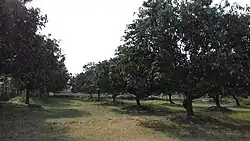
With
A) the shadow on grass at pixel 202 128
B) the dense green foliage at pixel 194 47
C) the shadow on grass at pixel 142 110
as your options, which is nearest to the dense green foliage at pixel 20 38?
the dense green foliage at pixel 194 47

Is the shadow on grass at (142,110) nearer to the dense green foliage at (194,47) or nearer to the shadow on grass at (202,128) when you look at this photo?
the shadow on grass at (202,128)

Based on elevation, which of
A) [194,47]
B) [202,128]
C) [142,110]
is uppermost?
[194,47]

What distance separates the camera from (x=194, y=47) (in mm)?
22031

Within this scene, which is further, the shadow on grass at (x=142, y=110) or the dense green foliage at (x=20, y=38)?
the shadow on grass at (x=142, y=110)

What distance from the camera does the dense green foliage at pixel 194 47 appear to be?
21203mm

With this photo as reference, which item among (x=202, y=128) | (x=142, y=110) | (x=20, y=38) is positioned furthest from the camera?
(x=142, y=110)

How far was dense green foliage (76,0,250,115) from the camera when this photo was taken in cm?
2120

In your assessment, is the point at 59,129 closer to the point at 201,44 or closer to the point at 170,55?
the point at 170,55

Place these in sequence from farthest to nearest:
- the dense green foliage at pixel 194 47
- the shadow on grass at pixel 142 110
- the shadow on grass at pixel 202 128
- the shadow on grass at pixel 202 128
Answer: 1. the shadow on grass at pixel 142 110
2. the dense green foliage at pixel 194 47
3. the shadow on grass at pixel 202 128
4. the shadow on grass at pixel 202 128

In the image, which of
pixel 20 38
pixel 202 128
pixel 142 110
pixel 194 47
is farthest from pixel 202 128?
pixel 142 110

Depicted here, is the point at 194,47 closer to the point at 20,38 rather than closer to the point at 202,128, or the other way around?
the point at 202,128

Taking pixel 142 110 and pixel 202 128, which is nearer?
pixel 202 128

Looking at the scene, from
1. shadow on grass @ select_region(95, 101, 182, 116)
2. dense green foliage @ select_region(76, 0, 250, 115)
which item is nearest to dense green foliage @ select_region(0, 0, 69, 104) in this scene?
dense green foliage @ select_region(76, 0, 250, 115)

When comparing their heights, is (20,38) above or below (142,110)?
above
